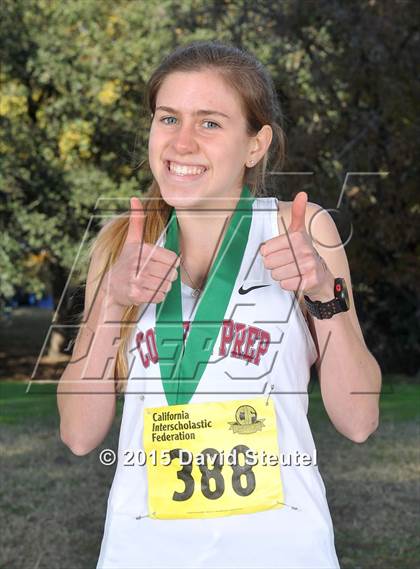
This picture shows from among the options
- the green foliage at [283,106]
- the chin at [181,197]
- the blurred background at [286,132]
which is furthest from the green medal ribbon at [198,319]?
the green foliage at [283,106]

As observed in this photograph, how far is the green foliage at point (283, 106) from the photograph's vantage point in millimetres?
15148

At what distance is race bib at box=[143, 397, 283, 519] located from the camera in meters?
2.16

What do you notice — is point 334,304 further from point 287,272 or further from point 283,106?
point 283,106

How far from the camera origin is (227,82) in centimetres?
241

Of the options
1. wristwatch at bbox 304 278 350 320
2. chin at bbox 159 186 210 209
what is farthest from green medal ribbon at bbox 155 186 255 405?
wristwatch at bbox 304 278 350 320

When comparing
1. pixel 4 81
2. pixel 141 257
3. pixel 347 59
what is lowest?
pixel 4 81

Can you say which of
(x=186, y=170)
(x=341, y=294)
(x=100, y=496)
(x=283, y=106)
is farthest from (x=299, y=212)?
(x=283, y=106)

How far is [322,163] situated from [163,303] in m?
13.8

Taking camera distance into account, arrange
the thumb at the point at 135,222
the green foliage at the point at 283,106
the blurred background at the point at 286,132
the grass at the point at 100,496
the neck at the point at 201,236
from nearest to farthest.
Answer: the thumb at the point at 135,222 → the neck at the point at 201,236 → the grass at the point at 100,496 → the blurred background at the point at 286,132 → the green foliage at the point at 283,106

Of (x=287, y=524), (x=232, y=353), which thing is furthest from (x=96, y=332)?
(x=287, y=524)

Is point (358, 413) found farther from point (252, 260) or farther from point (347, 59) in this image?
point (347, 59)

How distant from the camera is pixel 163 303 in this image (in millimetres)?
2348

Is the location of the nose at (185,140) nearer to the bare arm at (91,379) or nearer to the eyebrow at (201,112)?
the eyebrow at (201,112)

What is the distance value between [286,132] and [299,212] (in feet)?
38.8
